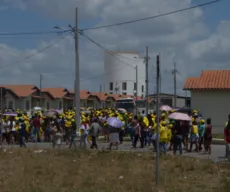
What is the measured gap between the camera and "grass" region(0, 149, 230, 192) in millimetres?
13688

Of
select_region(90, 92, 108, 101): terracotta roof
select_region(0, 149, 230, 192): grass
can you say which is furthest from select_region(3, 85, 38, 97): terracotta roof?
select_region(0, 149, 230, 192): grass

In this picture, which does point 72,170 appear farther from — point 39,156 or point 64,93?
point 64,93

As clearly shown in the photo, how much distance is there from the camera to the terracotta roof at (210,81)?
118 feet

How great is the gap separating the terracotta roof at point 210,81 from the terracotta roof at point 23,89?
123 ft

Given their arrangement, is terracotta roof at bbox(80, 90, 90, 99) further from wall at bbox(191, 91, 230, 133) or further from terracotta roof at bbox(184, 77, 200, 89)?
wall at bbox(191, 91, 230, 133)

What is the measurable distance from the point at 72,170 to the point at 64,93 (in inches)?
2794

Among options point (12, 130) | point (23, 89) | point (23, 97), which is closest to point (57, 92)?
point (23, 89)

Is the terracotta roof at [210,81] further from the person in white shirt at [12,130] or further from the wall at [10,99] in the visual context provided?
the wall at [10,99]

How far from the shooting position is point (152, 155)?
17.7 meters

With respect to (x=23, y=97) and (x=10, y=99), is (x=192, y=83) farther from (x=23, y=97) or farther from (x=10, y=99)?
(x=10, y=99)

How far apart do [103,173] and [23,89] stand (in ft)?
198

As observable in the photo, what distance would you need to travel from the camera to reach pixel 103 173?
15508mm

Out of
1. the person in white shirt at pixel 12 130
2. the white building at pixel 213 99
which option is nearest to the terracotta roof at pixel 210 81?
the white building at pixel 213 99

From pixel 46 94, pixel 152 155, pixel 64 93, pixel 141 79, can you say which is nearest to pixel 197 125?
pixel 152 155
